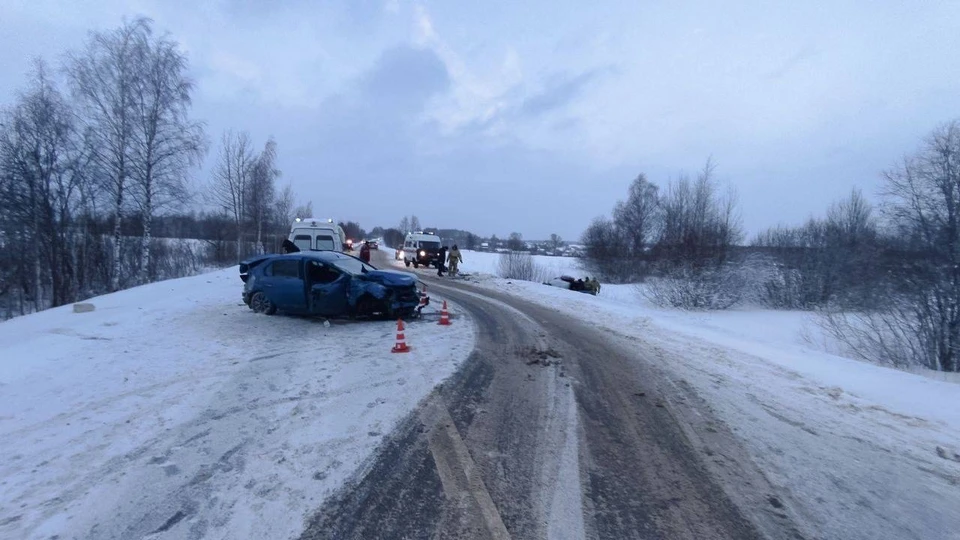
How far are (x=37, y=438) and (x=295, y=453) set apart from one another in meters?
2.70

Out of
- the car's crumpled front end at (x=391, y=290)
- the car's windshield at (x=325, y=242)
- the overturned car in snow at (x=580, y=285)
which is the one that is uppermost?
the car's windshield at (x=325, y=242)

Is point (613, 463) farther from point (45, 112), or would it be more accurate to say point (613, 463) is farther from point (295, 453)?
point (45, 112)

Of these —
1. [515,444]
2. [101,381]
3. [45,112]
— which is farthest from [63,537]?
→ [45,112]

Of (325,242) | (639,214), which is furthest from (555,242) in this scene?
(325,242)

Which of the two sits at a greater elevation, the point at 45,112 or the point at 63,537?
the point at 45,112

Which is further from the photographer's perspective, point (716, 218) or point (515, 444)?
point (716, 218)

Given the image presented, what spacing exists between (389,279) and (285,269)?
2536 millimetres

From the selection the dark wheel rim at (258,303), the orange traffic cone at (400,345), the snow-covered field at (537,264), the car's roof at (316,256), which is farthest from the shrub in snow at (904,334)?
the snow-covered field at (537,264)

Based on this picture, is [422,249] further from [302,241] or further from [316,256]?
[316,256]

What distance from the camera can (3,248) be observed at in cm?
2272

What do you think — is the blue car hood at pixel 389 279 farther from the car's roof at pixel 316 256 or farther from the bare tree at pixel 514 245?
the bare tree at pixel 514 245

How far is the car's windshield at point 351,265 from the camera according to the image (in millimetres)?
11352

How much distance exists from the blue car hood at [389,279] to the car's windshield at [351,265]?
28 centimetres

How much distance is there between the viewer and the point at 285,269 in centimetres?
1149
